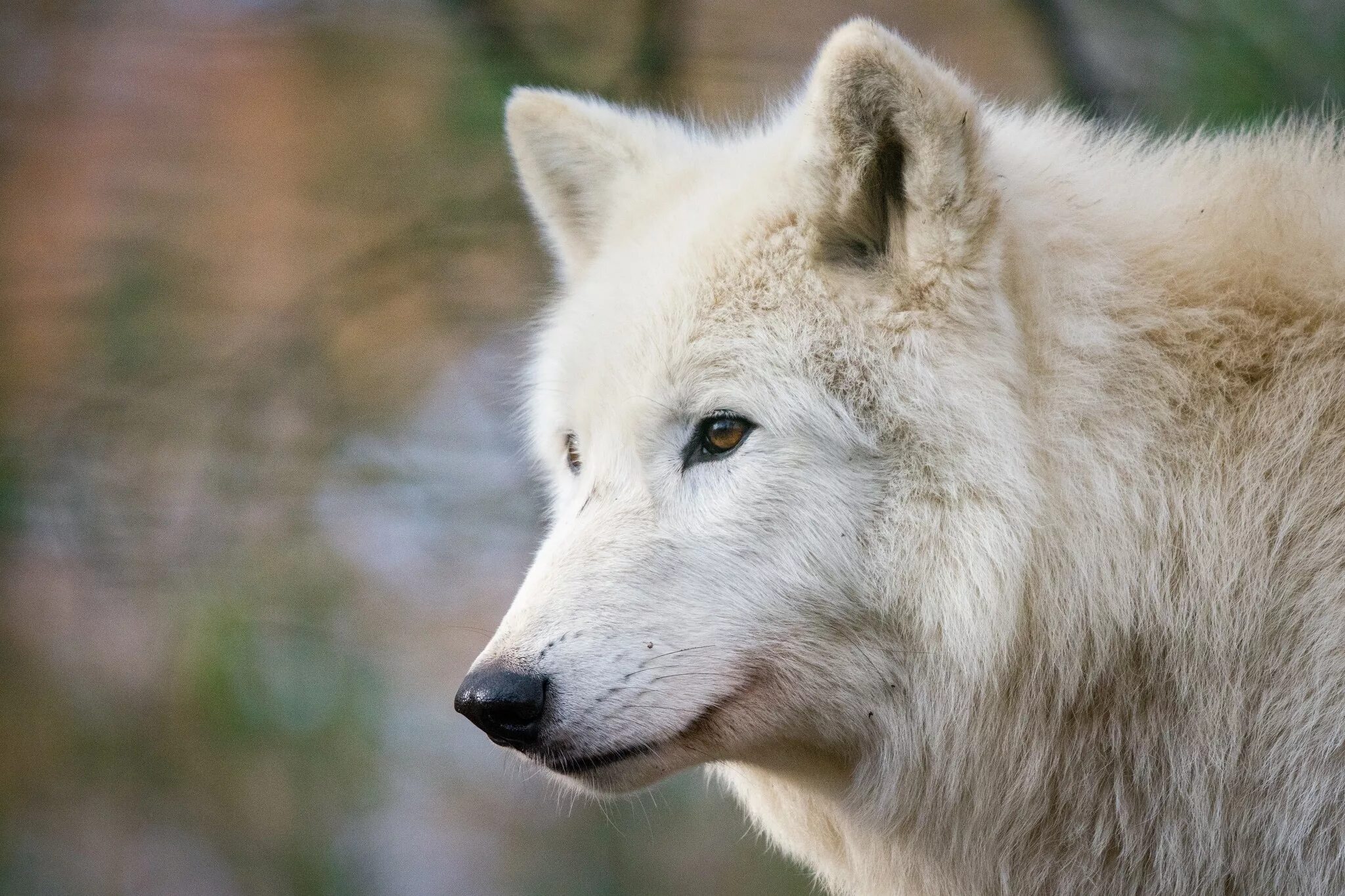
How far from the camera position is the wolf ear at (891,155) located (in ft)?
5.57

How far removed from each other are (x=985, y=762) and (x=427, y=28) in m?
3.97

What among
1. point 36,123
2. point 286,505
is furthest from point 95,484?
point 36,123

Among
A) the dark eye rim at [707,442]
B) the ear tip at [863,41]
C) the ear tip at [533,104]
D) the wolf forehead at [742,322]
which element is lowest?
the dark eye rim at [707,442]

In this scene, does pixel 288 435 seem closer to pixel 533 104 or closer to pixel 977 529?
pixel 533 104

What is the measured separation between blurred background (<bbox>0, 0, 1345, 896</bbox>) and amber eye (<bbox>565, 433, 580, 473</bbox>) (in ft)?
6.41

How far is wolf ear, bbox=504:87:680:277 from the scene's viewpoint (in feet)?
8.34

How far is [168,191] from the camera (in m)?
4.93

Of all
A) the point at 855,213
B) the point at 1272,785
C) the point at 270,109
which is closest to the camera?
the point at 1272,785

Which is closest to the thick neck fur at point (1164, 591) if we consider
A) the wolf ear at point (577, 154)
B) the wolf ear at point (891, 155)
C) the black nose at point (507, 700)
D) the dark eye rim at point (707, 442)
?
the wolf ear at point (891, 155)

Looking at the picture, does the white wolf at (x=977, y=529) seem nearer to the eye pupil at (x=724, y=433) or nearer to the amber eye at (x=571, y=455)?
the eye pupil at (x=724, y=433)

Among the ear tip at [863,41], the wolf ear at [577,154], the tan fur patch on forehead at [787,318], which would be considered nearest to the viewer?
the ear tip at [863,41]

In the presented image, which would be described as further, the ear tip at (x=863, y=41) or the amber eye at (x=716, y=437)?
the amber eye at (x=716, y=437)

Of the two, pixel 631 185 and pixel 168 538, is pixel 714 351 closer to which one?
pixel 631 185

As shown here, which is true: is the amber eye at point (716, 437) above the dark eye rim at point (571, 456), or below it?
above
